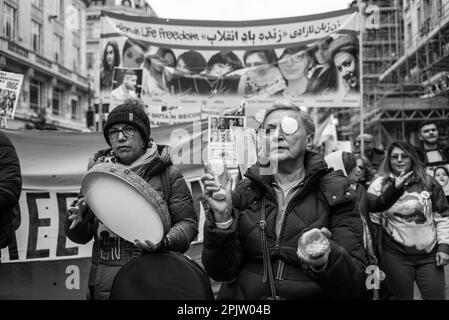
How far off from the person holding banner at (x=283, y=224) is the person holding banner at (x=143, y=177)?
0.36m

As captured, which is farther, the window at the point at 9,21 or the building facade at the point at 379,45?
the building facade at the point at 379,45

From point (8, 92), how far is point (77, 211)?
5.66 feet

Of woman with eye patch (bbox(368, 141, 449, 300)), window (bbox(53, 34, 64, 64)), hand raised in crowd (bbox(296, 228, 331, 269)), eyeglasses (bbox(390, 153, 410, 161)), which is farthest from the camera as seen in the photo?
window (bbox(53, 34, 64, 64))

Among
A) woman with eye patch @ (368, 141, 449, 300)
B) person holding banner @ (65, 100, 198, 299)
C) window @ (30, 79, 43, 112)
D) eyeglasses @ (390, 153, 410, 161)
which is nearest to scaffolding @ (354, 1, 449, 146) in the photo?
eyeglasses @ (390, 153, 410, 161)

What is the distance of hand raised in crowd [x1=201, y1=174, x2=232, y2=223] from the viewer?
5.44ft

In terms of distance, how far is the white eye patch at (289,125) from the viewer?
2021mm

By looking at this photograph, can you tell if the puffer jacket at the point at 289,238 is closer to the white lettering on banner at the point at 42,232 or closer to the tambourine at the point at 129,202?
the tambourine at the point at 129,202

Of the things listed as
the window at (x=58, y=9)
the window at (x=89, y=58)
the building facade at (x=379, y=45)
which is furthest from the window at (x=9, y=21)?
the window at (x=89, y=58)

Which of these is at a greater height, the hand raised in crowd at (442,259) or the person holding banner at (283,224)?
the person holding banner at (283,224)

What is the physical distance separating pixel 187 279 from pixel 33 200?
95.6 inches

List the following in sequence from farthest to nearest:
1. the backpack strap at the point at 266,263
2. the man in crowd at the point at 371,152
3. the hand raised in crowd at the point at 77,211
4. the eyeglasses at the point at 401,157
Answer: the man in crowd at the point at 371,152 → the eyeglasses at the point at 401,157 → the hand raised in crowd at the point at 77,211 → the backpack strap at the point at 266,263

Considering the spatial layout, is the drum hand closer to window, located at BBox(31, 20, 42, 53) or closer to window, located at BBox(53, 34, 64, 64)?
window, located at BBox(31, 20, 42, 53)

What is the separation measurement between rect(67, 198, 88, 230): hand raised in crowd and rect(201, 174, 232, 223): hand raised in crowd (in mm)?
793
